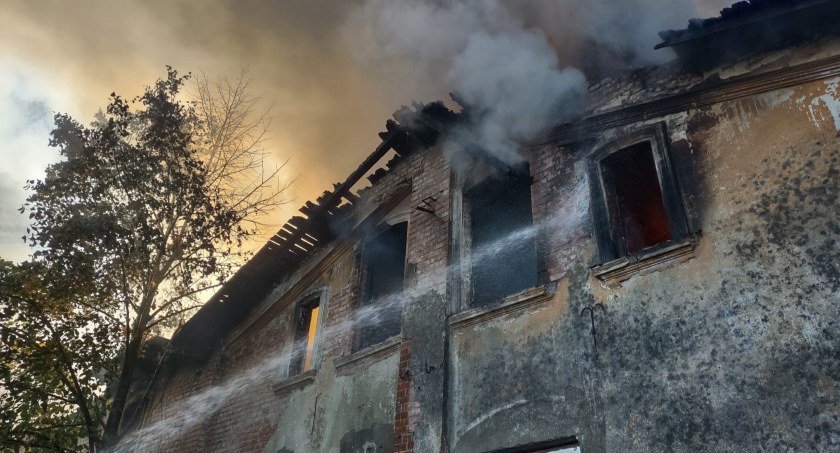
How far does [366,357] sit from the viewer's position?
8250mm

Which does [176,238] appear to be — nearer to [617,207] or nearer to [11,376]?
[11,376]

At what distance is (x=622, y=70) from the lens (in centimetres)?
681

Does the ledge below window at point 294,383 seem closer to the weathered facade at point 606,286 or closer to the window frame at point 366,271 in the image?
the weathered facade at point 606,286

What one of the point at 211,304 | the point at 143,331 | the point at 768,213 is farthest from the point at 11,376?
the point at 768,213

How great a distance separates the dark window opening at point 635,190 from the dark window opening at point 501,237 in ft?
3.71

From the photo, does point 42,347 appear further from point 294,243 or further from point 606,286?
point 606,286

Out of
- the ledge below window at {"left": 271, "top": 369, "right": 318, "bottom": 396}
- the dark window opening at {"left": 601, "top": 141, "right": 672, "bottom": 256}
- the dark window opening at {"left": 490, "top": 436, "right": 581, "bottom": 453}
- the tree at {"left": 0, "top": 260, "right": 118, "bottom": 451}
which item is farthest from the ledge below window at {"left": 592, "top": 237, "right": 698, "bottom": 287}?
the tree at {"left": 0, "top": 260, "right": 118, "bottom": 451}

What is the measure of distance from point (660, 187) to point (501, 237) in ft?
7.50

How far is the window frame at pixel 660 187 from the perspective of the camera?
566cm

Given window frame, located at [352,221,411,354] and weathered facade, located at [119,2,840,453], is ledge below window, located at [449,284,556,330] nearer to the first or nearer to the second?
weathered facade, located at [119,2,840,453]

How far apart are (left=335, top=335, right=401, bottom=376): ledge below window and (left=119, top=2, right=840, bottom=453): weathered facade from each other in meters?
0.04

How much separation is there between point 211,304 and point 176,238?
4.69 feet

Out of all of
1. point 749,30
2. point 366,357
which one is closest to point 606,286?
point 749,30

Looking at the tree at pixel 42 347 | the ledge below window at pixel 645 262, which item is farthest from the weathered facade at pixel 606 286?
the tree at pixel 42 347
